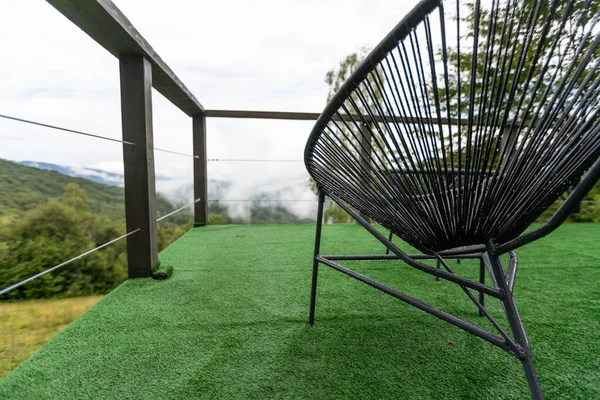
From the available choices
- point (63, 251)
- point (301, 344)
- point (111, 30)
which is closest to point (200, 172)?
point (63, 251)

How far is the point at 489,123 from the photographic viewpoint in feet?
1.66

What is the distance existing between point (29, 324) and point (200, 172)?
217 centimetres

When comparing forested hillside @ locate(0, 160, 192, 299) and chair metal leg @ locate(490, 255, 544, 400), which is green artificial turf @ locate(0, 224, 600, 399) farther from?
chair metal leg @ locate(490, 255, 544, 400)

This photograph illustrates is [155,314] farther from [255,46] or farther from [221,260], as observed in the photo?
[255,46]

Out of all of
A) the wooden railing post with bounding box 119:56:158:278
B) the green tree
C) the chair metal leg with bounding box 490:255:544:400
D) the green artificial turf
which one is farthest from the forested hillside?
the chair metal leg with bounding box 490:255:544:400

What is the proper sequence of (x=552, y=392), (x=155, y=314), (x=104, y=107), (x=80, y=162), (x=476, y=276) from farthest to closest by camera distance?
(x=80, y=162) < (x=104, y=107) < (x=476, y=276) < (x=155, y=314) < (x=552, y=392)

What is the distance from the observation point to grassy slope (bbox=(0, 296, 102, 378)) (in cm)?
92

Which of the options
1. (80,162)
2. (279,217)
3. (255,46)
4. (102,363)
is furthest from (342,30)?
(102,363)

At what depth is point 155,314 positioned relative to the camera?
1.20 m

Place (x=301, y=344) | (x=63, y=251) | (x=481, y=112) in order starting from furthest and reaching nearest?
(x=63, y=251) < (x=301, y=344) < (x=481, y=112)

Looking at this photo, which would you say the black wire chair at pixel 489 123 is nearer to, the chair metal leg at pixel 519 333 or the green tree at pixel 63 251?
the chair metal leg at pixel 519 333

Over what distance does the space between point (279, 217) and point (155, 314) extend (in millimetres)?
2229

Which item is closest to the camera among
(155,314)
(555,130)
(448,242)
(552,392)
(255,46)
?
(555,130)

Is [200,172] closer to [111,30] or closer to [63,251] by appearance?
[63,251]
